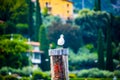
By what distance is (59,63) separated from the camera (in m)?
8.78

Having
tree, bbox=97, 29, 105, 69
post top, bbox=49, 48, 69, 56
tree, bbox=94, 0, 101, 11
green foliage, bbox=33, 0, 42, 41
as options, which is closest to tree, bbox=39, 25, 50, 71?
green foliage, bbox=33, 0, 42, 41

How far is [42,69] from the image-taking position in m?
15.0

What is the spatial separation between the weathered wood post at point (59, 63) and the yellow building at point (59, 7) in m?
6.50

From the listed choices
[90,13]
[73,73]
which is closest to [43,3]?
[90,13]

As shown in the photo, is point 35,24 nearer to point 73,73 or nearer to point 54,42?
point 54,42

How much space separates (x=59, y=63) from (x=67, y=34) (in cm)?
625

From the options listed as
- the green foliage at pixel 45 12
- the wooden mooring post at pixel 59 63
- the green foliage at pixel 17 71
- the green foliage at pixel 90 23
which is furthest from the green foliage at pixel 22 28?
the wooden mooring post at pixel 59 63

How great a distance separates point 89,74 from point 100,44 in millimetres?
1050

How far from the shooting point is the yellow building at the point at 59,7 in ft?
50.3

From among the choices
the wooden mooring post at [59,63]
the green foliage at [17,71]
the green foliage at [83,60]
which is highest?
the wooden mooring post at [59,63]

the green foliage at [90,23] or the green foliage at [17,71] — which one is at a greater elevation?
the green foliage at [90,23]

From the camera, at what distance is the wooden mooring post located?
8.73 meters

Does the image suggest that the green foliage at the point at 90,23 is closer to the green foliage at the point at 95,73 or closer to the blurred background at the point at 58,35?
the blurred background at the point at 58,35

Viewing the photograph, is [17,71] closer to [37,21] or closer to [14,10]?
[37,21]
